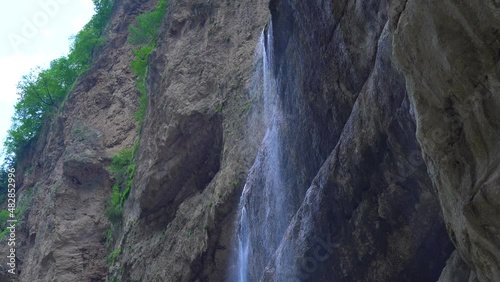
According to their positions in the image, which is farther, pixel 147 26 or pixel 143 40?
pixel 143 40

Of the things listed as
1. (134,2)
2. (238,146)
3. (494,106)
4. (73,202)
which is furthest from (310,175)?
(134,2)

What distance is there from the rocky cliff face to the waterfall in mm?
118

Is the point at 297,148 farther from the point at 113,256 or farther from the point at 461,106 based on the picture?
the point at 113,256

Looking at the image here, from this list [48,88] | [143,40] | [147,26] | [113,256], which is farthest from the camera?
[48,88]

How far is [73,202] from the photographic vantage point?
87.8ft

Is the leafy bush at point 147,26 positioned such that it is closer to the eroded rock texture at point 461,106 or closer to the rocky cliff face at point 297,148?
the rocky cliff face at point 297,148

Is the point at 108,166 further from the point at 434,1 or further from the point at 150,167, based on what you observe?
the point at 434,1

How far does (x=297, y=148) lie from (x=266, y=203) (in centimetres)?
186

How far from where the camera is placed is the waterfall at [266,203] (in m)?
13.9

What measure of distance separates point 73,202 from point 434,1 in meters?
23.2

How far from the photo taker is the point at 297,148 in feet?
43.1

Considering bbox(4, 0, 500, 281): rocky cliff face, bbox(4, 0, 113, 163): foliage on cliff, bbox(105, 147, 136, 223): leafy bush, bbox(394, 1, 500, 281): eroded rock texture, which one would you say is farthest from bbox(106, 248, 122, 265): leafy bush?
bbox(394, 1, 500, 281): eroded rock texture

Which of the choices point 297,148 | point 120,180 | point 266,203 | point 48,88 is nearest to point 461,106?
point 297,148

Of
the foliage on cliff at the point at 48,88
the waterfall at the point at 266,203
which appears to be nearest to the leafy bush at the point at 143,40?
the foliage on cliff at the point at 48,88
